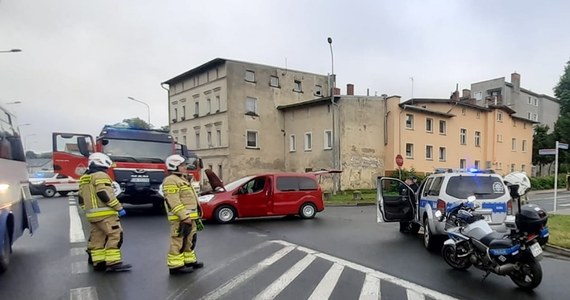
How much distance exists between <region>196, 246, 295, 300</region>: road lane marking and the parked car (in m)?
22.1

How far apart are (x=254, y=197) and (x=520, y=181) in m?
7.83

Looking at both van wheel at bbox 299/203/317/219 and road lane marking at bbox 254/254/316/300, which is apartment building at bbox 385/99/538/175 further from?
road lane marking at bbox 254/254/316/300

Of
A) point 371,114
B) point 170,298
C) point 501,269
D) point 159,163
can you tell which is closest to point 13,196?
point 170,298

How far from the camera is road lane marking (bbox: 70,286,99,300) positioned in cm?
514

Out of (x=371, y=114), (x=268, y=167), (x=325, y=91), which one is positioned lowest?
(x=268, y=167)

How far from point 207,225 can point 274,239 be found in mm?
3361

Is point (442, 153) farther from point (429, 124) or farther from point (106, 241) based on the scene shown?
point (106, 241)

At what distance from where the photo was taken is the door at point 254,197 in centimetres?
1327

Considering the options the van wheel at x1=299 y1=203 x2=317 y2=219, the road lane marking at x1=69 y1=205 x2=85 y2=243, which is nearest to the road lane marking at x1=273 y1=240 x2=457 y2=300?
the road lane marking at x1=69 y1=205 x2=85 y2=243

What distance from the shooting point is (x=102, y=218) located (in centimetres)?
629

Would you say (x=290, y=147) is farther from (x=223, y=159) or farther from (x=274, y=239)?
(x=274, y=239)

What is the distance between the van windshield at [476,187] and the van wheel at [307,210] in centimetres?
642

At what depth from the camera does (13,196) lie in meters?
6.81

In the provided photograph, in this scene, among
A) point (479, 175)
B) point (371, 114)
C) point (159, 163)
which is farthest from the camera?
point (371, 114)
